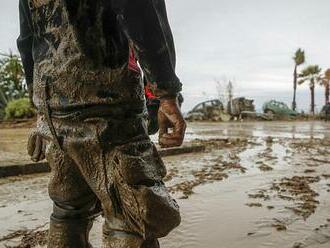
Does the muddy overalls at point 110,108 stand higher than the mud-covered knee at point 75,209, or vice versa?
the muddy overalls at point 110,108

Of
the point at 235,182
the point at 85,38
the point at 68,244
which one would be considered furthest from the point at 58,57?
the point at 235,182

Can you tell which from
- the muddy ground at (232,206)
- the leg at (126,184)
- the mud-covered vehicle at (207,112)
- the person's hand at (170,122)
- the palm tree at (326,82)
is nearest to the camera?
the leg at (126,184)

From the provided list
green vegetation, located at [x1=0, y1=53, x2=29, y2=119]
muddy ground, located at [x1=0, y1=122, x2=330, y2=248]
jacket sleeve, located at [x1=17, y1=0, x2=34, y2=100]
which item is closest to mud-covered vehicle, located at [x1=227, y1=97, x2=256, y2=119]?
green vegetation, located at [x1=0, y1=53, x2=29, y2=119]

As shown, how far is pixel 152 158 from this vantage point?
156 centimetres

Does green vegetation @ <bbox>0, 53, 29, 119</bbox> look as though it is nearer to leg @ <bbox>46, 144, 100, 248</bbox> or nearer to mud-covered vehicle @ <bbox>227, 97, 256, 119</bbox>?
mud-covered vehicle @ <bbox>227, 97, 256, 119</bbox>

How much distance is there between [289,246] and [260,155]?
4.96 metres

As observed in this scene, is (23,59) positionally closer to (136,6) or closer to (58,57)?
(58,57)

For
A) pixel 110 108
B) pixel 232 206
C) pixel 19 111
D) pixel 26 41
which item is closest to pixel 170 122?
pixel 110 108

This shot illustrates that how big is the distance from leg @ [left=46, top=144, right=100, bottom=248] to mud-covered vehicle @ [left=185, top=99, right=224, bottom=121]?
26151mm

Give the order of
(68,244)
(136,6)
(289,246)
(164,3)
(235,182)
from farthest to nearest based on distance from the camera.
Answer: (235,182), (289,246), (68,244), (164,3), (136,6)

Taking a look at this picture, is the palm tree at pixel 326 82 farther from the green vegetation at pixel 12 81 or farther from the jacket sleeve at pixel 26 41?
the jacket sleeve at pixel 26 41

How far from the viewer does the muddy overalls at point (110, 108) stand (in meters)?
1.49

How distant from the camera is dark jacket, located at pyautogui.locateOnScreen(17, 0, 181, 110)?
1536 millimetres

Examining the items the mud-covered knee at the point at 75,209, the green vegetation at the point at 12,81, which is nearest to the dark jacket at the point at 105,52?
the mud-covered knee at the point at 75,209
